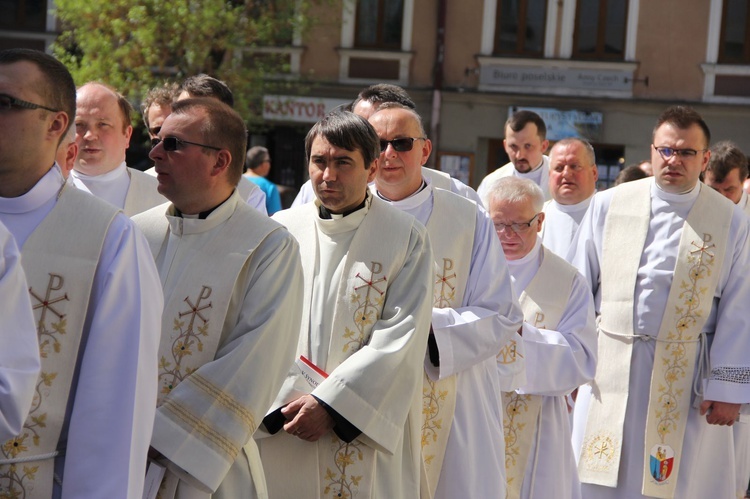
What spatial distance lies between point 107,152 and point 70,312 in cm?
253

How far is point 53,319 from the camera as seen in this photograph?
3.04m

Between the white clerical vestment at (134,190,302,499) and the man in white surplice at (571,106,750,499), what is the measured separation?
3158mm

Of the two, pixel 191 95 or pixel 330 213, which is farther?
pixel 191 95

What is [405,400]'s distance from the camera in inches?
172

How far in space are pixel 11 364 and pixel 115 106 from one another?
9.47 feet

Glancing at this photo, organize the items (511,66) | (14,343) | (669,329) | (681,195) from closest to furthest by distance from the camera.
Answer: (14,343), (669,329), (681,195), (511,66)

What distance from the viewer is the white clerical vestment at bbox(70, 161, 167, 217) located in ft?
18.2

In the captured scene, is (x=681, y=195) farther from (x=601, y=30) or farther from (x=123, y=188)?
(x=601, y=30)

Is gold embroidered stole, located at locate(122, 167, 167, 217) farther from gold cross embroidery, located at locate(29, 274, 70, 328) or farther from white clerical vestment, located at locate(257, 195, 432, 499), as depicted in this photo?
gold cross embroidery, located at locate(29, 274, 70, 328)

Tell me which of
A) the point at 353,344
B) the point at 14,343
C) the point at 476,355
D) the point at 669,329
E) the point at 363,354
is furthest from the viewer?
the point at 669,329

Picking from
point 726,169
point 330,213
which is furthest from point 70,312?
point 726,169

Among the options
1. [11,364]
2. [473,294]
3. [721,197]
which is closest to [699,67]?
[721,197]

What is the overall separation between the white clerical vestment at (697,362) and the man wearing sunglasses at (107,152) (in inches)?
105

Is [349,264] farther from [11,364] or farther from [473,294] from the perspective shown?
[11,364]
